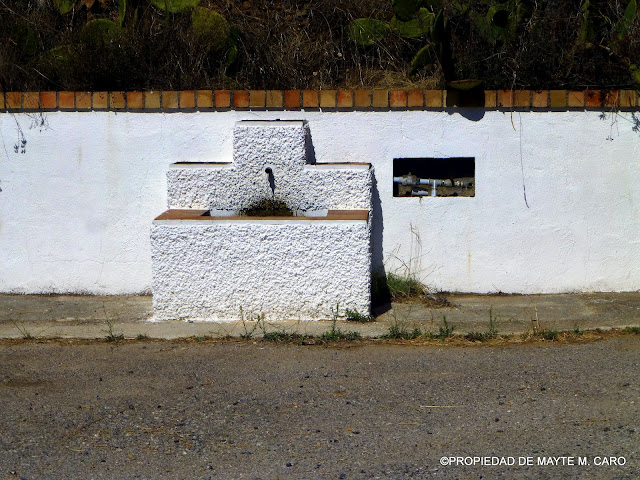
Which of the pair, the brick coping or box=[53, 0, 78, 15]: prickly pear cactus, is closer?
the brick coping

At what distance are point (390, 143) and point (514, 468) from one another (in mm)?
3879

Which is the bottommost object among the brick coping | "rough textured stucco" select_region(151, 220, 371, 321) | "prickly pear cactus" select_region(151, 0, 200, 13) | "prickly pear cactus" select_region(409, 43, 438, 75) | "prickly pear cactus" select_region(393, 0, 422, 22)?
"rough textured stucco" select_region(151, 220, 371, 321)

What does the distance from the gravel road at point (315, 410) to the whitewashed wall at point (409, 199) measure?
144 cm

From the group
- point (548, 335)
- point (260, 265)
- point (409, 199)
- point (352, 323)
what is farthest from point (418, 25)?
point (548, 335)

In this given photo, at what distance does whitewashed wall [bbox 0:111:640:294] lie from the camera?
23.6 feet

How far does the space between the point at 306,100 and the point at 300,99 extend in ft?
0.19

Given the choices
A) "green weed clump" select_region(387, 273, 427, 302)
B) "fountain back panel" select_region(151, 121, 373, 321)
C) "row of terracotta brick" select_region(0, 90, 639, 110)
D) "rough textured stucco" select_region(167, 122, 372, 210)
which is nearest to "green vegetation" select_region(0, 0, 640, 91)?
"row of terracotta brick" select_region(0, 90, 639, 110)

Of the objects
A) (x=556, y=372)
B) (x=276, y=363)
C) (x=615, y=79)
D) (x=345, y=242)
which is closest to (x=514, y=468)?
(x=556, y=372)

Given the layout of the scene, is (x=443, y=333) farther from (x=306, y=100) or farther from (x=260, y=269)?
(x=306, y=100)

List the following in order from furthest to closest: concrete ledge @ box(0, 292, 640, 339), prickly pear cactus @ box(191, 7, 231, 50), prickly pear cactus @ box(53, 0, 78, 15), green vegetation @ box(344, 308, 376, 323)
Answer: prickly pear cactus @ box(53, 0, 78, 15) < prickly pear cactus @ box(191, 7, 231, 50) < green vegetation @ box(344, 308, 376, 323) < concrete ledge @ box(0, 292, 640, 339)

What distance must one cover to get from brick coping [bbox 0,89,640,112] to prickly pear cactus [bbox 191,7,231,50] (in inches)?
31.8

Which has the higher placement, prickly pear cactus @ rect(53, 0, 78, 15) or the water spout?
prickly pear cactus @ rect(53, 0, 78, 15)

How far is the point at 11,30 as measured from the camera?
8164 millimetres

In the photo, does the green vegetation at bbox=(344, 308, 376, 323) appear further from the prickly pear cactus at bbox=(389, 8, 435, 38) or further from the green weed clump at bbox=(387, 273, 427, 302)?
the prickly pear cactus at bbox=(389, 8, 435, 38)
